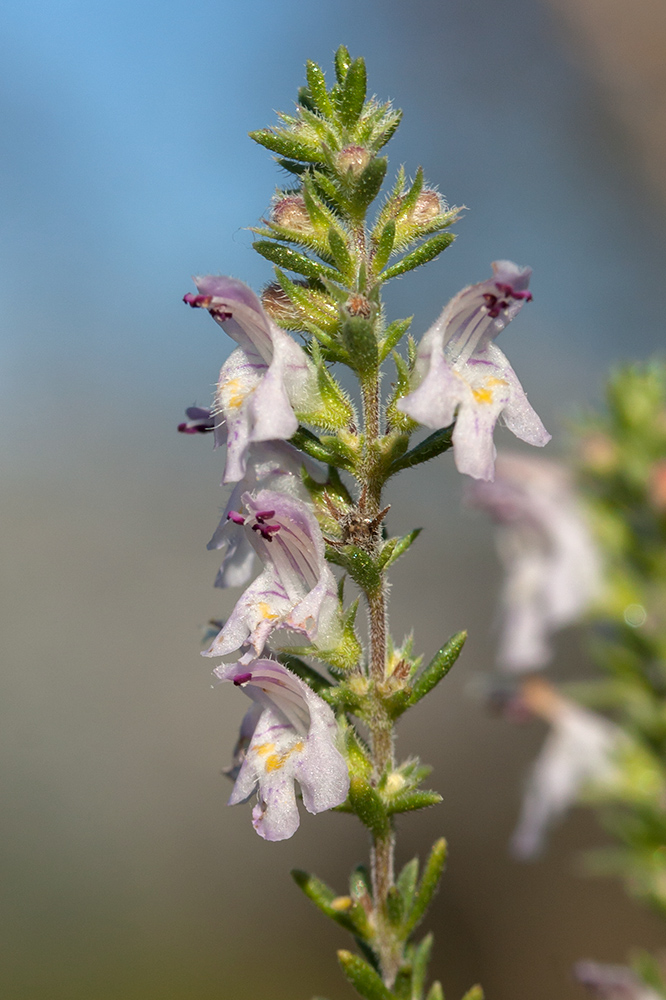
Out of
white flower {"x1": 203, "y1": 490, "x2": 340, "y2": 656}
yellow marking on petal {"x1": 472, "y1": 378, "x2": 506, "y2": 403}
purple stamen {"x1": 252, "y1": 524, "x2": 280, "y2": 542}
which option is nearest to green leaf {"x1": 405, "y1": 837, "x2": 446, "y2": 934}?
white flower {"x1": 203, "y1": 490, "x2": 340, "y2": 656}

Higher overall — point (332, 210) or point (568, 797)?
point (332, 210)

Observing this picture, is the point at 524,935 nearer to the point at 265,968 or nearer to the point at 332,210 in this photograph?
the point at 265,968

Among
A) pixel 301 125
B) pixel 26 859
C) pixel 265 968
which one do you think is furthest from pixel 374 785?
pixel 26 859

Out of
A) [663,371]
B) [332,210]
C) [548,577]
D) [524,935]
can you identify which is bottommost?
[524,935]

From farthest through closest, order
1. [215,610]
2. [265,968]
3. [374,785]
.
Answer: [215,610]
[265,968]
[374,785]

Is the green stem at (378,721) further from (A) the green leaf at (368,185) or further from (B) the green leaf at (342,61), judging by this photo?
(B) the green leaf at (342,61)

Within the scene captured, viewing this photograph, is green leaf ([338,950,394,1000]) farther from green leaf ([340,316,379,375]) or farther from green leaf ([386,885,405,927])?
green leaf ([340,316,379,375])

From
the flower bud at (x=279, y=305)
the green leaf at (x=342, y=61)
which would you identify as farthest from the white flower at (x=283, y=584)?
the green leaf at (x=342, y=61)
